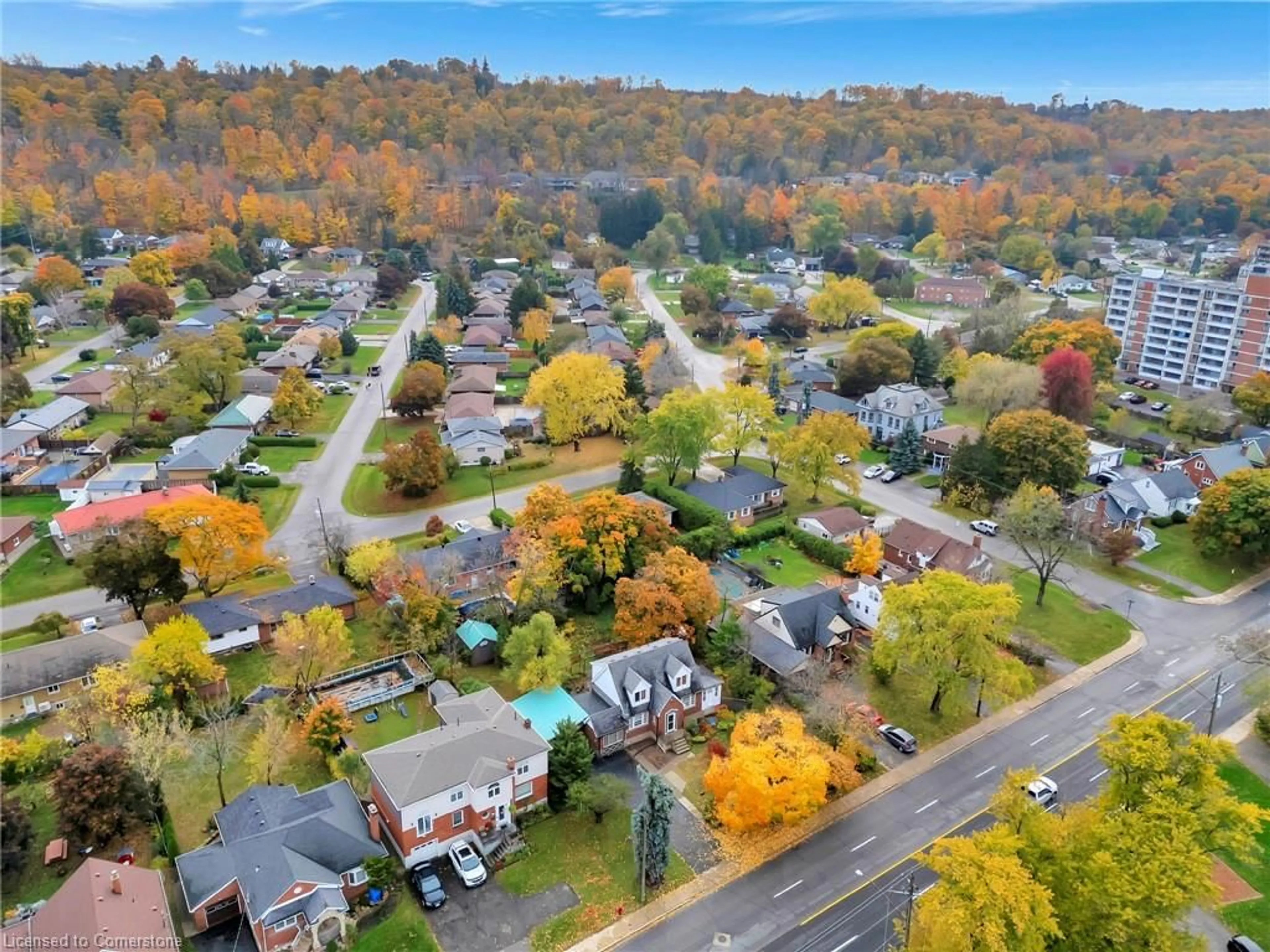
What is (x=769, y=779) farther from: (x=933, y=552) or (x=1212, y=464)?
(x=1212, y=464)

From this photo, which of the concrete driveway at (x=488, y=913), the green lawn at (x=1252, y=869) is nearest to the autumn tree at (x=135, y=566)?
the concrete driveway at (x=488, y=913)

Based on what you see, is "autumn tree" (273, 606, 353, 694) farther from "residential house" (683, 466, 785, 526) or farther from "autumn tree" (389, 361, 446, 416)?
"autumn tree" (389, 361, 446, 416)

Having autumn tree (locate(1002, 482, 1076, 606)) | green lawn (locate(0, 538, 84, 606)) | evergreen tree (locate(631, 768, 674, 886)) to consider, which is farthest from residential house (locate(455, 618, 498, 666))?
autumn tree (locate(1002, 482, 1076, 606))

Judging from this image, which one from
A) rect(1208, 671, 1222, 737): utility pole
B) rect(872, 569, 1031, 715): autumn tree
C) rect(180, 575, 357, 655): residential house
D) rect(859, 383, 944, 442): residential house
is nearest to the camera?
rect(872, 569, 1031, 715): autumn tree

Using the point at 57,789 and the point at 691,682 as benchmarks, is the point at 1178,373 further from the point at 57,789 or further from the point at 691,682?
the point at 57,789

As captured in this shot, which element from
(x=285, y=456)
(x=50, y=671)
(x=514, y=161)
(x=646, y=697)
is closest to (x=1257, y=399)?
(x=646, y=697)

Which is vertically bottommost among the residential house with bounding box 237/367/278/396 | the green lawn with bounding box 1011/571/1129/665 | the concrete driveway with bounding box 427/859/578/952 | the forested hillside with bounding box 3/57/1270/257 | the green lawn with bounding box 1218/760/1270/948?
the green lawn with bounding box 1218/760/1270/948
